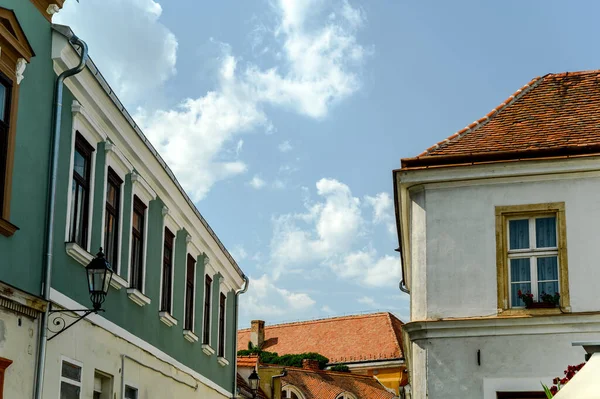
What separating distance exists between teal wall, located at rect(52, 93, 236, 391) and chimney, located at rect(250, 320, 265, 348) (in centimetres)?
5904

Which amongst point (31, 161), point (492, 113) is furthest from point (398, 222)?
point (31, 161)

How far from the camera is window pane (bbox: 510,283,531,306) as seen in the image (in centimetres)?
1591

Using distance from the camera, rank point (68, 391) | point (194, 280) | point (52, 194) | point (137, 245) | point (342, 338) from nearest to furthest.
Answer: point (52, 194) < point (68, 391) < point (137, 245) < point (194, 280) < point (342, 338)

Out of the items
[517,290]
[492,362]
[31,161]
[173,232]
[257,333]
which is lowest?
[492,362]

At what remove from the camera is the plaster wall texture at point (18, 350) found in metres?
11.0

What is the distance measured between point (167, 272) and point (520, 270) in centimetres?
743

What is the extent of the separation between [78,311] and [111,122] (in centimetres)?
348

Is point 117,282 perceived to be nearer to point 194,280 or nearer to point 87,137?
point 87,137

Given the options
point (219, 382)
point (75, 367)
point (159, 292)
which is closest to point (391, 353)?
point (219, 382)

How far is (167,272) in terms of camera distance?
19.7 metres

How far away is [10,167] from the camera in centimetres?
1139

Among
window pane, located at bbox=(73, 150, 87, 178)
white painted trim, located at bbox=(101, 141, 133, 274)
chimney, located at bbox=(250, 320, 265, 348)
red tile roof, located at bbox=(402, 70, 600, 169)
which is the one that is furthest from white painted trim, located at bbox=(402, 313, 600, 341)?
chimney, located at bbox=(250, 320, 265, 348)

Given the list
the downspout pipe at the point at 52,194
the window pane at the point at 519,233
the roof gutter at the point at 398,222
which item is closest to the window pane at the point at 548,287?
the window pane at the point at 519,233

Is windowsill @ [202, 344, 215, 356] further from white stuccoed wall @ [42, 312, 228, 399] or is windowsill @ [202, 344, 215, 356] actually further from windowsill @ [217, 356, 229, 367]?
white stuccoed wall @ [42, 312, 228, 399]
